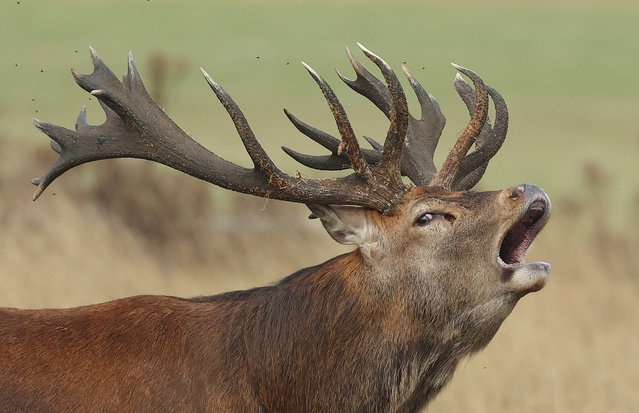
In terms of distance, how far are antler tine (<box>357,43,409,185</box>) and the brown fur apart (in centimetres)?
22

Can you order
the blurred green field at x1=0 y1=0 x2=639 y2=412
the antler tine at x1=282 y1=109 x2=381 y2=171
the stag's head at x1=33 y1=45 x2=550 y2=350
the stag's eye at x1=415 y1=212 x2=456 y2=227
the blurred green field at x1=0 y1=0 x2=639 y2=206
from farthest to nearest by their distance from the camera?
1. the blurred green field at x1=0 y1=0 x2=639 y2=206
2. the blurred green field at x1=0 y1=0 x2=639 y2=412
3. the antler tine at x1=282 y1=109 x2=381 y2=171
4. the stag's eye at x1=415 y1=212 x2=456 y2=227
5. the stag's head at x1=33 y1=45 x2=550 y2=350

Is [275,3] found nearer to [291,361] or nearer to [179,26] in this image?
[179,26]

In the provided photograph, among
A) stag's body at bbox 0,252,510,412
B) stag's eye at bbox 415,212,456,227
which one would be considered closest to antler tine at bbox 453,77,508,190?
stag's eye at bbox 415,212,456,227

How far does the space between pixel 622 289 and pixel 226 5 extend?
131ft

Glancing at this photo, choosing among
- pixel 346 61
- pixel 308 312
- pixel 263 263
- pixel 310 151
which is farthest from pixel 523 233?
pixel 346 61

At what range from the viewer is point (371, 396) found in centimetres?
539

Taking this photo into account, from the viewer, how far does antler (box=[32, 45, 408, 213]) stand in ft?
18.4

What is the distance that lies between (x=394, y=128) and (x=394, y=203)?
0.37 metres

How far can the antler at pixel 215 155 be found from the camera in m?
5.60

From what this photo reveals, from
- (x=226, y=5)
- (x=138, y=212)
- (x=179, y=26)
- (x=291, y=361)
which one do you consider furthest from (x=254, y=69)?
(x=291, y=361)

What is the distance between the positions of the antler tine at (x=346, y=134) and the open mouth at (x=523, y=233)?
2.43 feet

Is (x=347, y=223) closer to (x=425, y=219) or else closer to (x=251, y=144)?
(x=425, y=219)

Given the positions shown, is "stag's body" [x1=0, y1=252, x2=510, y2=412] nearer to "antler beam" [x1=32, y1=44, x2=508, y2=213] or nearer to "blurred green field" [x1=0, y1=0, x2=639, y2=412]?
"antler beam" [x1=32, y1=44, x2=508, y2=213]

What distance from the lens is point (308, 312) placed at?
5551mm
